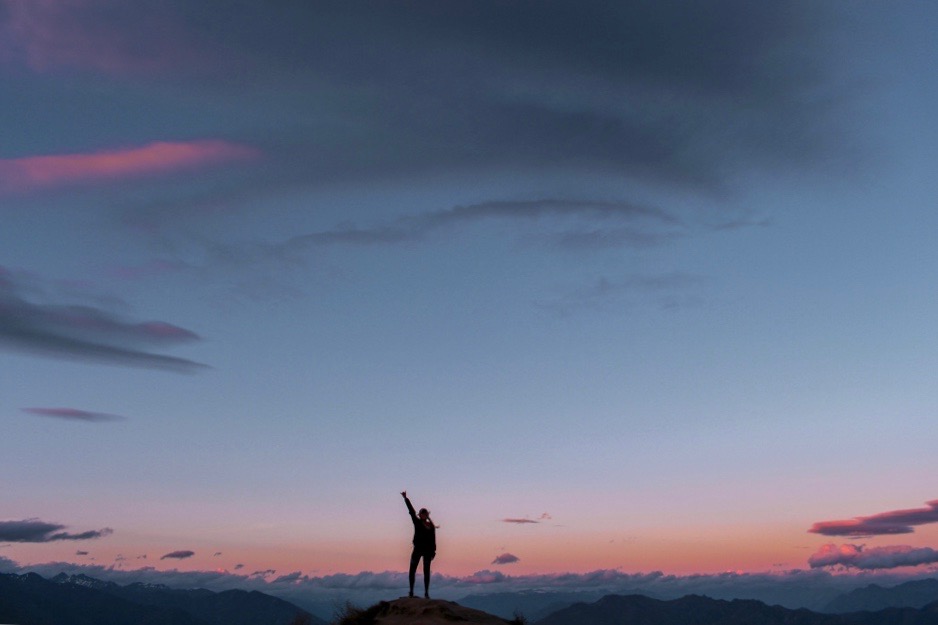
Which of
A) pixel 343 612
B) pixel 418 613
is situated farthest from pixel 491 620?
pixel 343 612

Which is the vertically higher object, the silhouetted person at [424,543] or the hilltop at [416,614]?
the silhouetted person at [424,543]

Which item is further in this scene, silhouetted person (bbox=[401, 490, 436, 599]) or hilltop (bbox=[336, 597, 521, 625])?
silhouetted person (bbox=[401, 490, 436, 599])

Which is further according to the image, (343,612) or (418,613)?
(343,612)

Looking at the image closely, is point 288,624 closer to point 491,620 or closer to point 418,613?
point 418,613

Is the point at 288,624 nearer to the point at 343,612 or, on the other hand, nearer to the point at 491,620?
the point at 343,612

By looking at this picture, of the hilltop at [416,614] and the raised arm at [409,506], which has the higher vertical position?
the raised arm at [409,506]

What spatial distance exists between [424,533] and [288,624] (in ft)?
18.0

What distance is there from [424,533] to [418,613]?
3286 mm

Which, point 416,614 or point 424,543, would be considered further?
point 424,543

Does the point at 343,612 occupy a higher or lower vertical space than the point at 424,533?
lower

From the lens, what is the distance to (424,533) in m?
29.6

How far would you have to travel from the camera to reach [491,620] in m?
27.0

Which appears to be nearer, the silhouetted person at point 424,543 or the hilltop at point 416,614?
the hilltop at point 416,614

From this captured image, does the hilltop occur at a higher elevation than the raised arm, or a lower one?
lower
